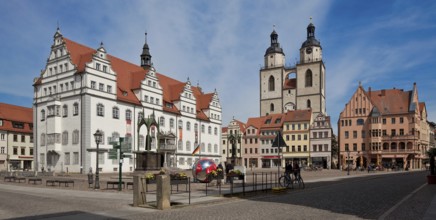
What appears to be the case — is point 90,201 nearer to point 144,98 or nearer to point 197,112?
point 144,98

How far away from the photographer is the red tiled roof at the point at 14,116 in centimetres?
6944

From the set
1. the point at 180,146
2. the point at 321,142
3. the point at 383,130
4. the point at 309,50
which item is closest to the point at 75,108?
the point at 180,146

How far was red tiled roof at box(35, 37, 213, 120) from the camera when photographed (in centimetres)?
5212

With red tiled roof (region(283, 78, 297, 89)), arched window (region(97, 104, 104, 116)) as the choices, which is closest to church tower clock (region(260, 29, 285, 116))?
red tiled roof (region(283, 78, 297, 89))

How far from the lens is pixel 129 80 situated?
60.4m

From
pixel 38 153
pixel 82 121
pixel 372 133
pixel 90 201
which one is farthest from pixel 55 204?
pixel 372 133

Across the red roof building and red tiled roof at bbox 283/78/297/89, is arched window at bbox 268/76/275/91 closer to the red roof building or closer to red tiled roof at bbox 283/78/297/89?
red tiled roof at bbox 283/78/297/89

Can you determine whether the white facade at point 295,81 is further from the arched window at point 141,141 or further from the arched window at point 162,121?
the arched window at point 141,141

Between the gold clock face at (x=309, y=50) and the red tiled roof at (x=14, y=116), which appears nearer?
the red tiled roof at (x=14, y=116)

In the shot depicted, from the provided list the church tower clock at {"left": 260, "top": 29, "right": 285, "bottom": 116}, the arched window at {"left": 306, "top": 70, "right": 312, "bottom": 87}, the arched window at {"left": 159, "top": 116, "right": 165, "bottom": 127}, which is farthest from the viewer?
the church tower clock at {"left": 260, "top": 29, "right": 285, "bottom": 116}

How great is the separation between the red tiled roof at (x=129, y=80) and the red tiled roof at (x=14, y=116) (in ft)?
64.1

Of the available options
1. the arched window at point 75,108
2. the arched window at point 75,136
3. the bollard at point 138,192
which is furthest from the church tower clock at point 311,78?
the bollard at point 138,192

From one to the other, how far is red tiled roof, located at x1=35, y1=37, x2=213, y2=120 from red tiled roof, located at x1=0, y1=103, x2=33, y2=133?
1953 centimetres

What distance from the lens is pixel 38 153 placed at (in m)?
52.7
